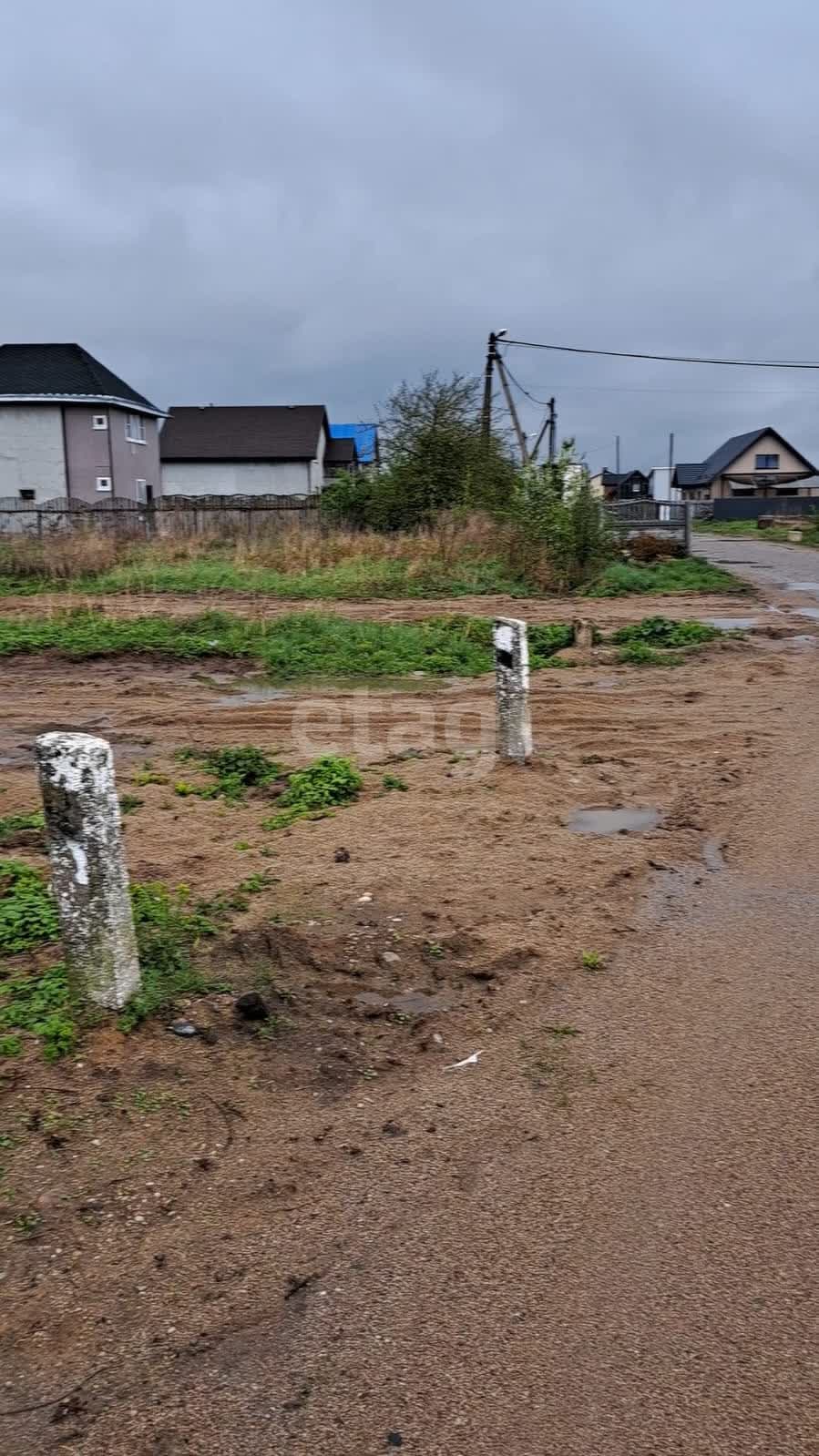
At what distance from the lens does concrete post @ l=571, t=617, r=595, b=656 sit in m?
13.3

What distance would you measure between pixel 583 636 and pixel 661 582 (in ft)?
29.4

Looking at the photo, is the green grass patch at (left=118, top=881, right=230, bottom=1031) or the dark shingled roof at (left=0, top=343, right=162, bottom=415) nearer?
the green grass patch at (left=118, top=881, right=230, bottom=1031)

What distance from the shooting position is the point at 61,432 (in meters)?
42.0

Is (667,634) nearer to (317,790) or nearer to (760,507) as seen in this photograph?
(317,790)

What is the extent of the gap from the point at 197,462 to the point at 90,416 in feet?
48.6

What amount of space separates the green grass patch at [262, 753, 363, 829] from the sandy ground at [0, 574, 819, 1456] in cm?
42

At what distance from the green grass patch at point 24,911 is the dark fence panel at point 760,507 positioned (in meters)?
67.3

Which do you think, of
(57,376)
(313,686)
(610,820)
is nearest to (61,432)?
(57,376)

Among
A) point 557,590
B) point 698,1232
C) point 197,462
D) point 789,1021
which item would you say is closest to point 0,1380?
point 698,1232

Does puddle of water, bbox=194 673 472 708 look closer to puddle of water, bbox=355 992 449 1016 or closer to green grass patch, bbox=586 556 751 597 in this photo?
puddle of water, bbox=355 992 449 1016

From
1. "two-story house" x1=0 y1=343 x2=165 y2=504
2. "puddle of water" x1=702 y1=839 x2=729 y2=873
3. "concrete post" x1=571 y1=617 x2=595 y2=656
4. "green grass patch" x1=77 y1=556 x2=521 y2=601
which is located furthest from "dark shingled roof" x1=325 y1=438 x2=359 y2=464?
"puddle of water" x1=702 y1=839 x2=729 y2=873

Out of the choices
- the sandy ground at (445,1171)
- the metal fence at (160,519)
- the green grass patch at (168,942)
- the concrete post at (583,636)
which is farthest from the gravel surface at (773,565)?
the green grass patch at (168,942)

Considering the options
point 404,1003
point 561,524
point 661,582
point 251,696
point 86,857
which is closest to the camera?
point 86,857

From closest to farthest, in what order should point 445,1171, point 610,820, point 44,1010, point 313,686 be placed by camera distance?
point 445,1171 → point 44,1010 → point 610,820 → point 313,686
